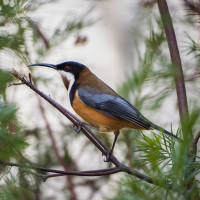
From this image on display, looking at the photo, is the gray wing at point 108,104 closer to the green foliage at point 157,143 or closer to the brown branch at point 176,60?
the green foliage at point 157,143

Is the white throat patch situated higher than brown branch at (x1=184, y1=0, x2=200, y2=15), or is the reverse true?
brown branch at (x1=184, y1=0, x2=200, y2=15)

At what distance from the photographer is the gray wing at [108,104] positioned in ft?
5.50

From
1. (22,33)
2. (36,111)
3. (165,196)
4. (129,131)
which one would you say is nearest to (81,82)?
(36,111)

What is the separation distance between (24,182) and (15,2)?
494mm

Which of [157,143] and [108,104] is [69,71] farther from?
[157,143]

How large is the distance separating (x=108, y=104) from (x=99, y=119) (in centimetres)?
9

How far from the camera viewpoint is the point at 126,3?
380 cm

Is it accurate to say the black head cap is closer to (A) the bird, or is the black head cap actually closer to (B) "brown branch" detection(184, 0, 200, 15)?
(A) the bird

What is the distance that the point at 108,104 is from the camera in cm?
183

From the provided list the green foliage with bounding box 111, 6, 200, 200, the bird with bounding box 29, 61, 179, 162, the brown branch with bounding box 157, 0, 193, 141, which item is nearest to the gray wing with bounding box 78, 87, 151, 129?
the bird with bounding box 29, 61, 179, 162

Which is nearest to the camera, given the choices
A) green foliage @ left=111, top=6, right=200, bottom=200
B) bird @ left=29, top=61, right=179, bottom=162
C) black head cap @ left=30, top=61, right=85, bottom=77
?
green foliage @ left=111, top=6, right=200, bottom=200

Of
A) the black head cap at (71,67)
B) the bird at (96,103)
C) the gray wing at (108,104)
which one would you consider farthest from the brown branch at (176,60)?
the black head cap at (71,67)

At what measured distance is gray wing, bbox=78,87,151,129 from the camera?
168 centimetres

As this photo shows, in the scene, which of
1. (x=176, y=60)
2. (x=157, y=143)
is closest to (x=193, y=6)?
(x=176, y=60)
